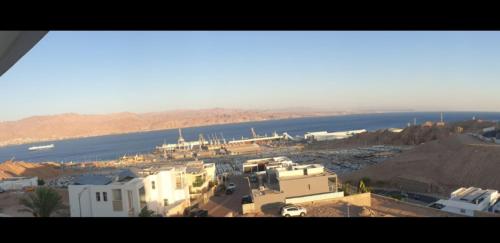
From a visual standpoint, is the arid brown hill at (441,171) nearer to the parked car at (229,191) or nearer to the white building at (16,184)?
the parked car at (229,191)

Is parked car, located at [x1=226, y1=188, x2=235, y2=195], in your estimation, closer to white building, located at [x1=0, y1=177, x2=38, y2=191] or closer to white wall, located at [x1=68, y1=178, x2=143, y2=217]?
white wall, located at [x1=68, y1=178, x2=143, y2=217]

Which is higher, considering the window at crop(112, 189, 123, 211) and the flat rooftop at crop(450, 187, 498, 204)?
the window at crop(112, 189, 123, 211)

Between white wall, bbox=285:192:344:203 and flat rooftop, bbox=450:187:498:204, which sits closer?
flat rooftop, bbox=450:187:498:204

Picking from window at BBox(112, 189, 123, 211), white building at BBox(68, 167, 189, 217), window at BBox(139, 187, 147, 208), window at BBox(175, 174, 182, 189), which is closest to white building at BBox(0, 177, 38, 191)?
window at BBox(175, 174, 182, 189)

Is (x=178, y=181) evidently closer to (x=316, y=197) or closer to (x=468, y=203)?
(x=316, y=197)
